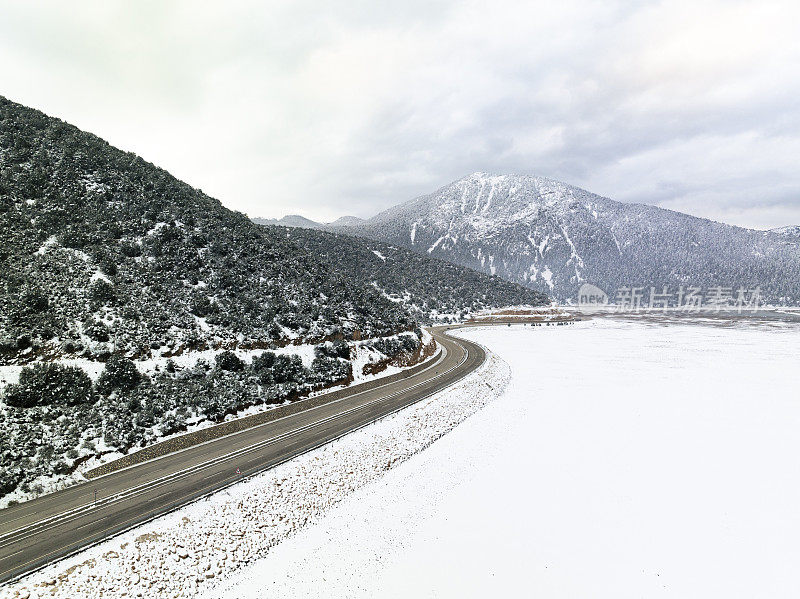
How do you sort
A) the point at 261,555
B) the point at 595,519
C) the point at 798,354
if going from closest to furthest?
the point at 261,555, the point at 595,519, the point at 798,354

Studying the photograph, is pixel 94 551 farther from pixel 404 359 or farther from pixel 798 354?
pixel 798 354

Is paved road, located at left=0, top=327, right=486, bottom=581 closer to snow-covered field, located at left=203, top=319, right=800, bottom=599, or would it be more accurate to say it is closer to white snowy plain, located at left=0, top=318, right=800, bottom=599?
white snowy plain, located at left=0, top=318, right=800, bottom=599

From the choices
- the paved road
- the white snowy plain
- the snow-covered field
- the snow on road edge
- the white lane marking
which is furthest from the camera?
the white lane marking

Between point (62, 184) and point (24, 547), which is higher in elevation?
point (62, 184)

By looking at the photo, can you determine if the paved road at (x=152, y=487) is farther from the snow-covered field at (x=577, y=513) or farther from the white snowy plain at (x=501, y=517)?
the snow-covered field at (x=577, y=513)

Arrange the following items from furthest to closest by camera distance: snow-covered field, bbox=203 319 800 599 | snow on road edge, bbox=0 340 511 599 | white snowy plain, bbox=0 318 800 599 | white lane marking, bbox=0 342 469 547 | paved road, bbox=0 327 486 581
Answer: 1. white lane marking, bbox=0 342 469 547
2. paved road, bbox=0 327 486 581
3. snow-covered field, bbox=203 319 800 599
4. white snowy plain, bbox=0 318 800 599
5. snow on road edge, bbox=0 340 511 599

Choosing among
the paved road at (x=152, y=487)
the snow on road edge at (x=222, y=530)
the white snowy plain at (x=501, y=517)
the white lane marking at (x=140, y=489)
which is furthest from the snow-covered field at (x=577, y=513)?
the white lane marking at (x=140, y=489)

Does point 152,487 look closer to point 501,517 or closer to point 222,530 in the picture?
point 222,530

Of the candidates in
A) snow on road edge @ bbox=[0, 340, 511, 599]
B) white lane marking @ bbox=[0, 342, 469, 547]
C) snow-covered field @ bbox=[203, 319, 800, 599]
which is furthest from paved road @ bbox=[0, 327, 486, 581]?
snow-covered field @ bbox=[203, 319, 800, 599]

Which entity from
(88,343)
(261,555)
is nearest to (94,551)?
(261,555)
